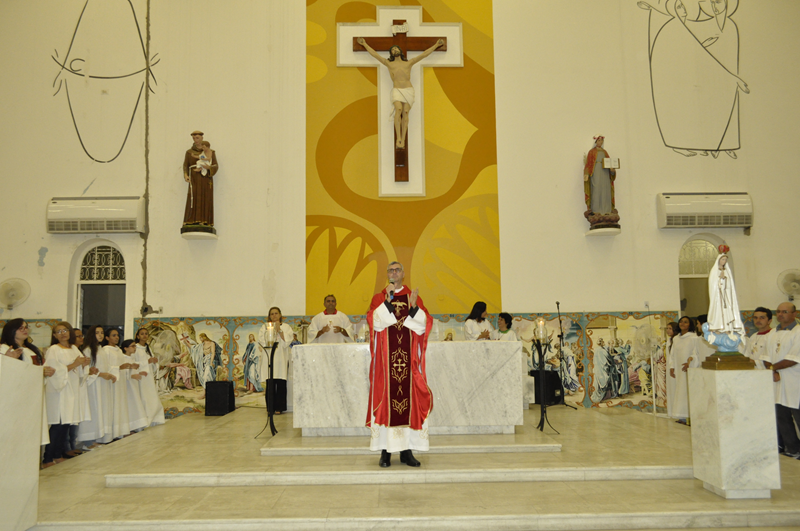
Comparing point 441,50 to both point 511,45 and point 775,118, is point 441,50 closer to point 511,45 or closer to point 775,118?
point 511,45

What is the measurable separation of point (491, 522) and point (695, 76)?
9132mm

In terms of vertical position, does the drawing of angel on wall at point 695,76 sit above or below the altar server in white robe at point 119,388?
above

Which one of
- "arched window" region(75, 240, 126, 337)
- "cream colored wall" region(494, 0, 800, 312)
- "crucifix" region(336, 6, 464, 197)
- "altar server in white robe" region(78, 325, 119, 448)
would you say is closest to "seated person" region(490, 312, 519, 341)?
"cream colored wall" region(494, 0, 800, 312)

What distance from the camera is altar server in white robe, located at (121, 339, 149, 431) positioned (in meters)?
8.38

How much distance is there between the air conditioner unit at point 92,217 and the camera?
9.81 meters

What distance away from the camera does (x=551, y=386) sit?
9195 mm

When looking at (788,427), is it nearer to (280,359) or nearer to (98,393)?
(280,359)

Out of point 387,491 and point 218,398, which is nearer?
point 387,491

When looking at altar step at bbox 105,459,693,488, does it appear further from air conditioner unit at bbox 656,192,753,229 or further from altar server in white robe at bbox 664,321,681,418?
air conditioner unit at bbox 656,192,753,229

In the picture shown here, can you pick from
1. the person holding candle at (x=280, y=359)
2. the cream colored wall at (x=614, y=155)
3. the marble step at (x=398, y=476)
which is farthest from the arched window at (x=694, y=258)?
the person holding candle at (x=280, y=359)

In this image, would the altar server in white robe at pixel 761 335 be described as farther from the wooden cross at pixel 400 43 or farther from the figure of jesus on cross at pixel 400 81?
the figure of jesus on cross at pixel 400 81

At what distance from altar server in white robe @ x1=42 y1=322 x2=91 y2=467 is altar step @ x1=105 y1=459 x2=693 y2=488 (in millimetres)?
2105

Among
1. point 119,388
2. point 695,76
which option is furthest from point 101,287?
point 695,76

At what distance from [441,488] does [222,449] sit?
261 cm
